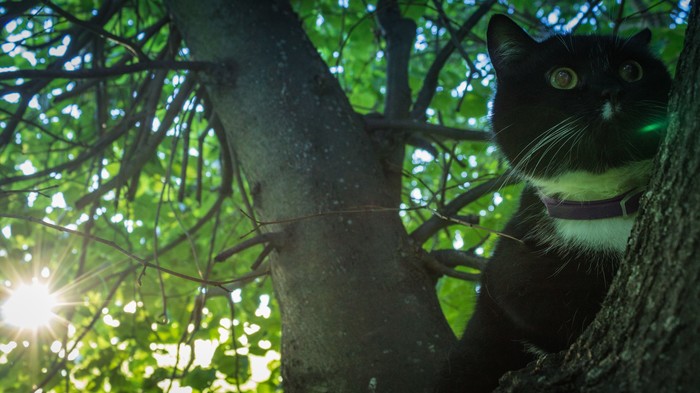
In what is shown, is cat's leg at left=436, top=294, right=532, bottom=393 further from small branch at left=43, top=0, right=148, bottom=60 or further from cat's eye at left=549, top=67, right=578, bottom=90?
small branch at left=43, top=0, right=148, bottom=60

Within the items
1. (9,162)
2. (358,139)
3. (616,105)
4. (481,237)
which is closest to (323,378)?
(358,139)

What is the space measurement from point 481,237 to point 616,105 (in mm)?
1537

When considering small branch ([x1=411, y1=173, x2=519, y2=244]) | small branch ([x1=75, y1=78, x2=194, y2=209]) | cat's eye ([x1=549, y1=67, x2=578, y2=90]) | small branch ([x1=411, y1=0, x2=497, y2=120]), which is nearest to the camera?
cat's eye ([x1=549, y1=67, x2=578, y2=90])

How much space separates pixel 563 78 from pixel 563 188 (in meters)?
0.35

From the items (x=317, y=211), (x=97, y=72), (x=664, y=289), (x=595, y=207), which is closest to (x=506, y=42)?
(x=595, y=207)

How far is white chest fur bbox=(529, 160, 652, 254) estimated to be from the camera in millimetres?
1747

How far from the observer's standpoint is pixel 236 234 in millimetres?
3986

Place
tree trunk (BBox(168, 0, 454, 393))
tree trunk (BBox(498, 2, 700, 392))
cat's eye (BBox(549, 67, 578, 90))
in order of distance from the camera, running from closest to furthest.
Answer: tree trunk (BBox(498, 2, 700, 392)), cat's eye (BBox(549, 67, 578, 90)), tree trunk (BBox(168, 0, 454, 393))

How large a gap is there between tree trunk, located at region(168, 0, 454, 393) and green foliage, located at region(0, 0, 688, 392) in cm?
27

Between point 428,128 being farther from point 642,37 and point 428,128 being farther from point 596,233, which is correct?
point 596,233

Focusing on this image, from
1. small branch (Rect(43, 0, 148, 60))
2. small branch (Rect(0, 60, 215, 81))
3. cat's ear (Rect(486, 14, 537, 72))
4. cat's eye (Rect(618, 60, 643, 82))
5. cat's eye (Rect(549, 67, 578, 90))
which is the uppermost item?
small branch (Rect(43, 0, 148, 60))

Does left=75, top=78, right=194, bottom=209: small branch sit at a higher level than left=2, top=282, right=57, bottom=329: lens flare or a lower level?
higher

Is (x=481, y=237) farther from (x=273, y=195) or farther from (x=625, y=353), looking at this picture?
(x=625, y=353)

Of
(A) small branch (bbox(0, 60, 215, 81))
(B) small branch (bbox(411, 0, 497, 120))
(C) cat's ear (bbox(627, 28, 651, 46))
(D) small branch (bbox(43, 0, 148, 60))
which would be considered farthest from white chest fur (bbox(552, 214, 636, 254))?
(D) small branch (bbox(43, 0, 148, 60))
